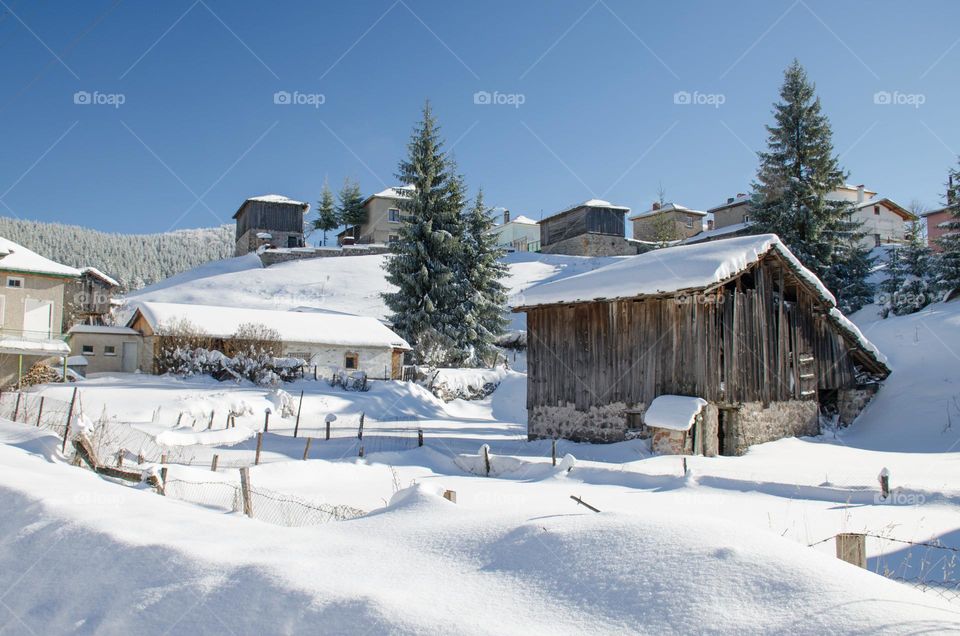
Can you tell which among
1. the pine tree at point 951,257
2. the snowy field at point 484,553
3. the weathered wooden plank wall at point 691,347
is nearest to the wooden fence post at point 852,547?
the snowy field at point 484,553

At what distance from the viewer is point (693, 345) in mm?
17125

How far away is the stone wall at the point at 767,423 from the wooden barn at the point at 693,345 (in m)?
0.03

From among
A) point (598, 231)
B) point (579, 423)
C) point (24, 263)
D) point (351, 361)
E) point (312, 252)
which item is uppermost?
point (598, 231)

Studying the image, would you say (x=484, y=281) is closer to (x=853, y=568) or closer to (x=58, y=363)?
(x=58, y=363)

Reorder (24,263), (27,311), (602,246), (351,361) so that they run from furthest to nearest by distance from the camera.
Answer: (602,246)
(351,361)
(24,263)
(27,311)

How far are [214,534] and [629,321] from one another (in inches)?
551

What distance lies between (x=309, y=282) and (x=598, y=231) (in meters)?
28.7

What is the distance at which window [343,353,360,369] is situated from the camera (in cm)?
3888

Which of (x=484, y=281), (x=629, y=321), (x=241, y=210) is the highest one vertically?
(x=241, y=210)

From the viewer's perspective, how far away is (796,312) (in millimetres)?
20641

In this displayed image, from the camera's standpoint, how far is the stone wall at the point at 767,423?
17828 millimetres

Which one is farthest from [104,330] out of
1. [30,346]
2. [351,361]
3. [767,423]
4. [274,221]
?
[274,221]

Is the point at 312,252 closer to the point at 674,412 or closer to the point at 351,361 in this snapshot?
the point at 351,361

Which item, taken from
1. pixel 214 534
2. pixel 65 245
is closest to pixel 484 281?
pixel 214 534
